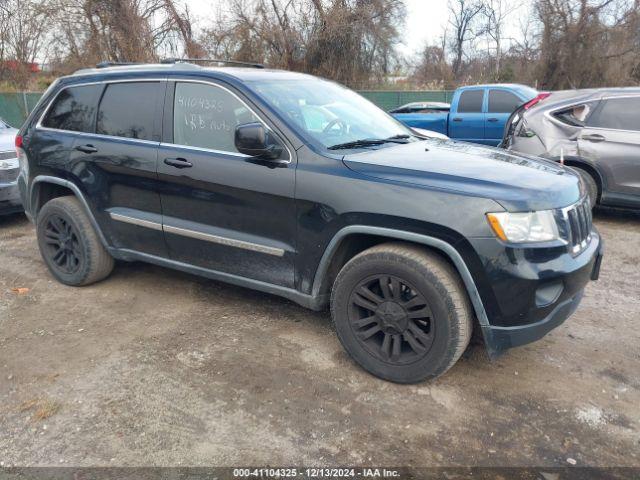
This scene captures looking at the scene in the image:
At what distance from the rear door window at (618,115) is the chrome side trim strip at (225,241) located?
16.5ft

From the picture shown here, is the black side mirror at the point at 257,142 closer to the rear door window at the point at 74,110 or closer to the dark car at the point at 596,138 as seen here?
the rear door window at the point at 74,110

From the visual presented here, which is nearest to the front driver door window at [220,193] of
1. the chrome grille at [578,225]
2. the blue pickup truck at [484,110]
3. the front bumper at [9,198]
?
the chrome grille at [578,225]

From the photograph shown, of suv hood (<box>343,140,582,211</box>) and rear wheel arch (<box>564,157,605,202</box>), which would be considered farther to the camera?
rear wheel arch (<box>564,157,605,202</box>)

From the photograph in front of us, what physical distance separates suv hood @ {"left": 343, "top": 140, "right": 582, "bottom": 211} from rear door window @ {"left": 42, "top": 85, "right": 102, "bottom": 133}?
2375mm

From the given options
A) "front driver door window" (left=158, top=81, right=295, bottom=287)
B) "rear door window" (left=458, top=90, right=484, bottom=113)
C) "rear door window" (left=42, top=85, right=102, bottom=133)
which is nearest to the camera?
"front driver door window" (left=158, top=81, right=295, bottom=287)

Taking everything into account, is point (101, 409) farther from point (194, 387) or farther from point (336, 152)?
point (336, 152)

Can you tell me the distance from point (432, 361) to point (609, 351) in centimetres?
139

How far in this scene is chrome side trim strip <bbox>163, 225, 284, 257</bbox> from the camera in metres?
3.41

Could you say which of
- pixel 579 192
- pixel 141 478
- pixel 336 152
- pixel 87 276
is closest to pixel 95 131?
pixel 87 276

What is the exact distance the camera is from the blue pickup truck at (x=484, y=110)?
433 inches

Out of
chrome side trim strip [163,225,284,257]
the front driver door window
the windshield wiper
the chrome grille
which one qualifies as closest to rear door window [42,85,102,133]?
the front driver door window

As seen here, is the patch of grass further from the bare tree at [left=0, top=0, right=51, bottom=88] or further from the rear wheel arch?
the bare tree at [left=0, top=0, right=51, bottom=88]

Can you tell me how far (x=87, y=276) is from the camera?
4.54 m

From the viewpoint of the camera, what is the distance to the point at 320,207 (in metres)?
3.16
